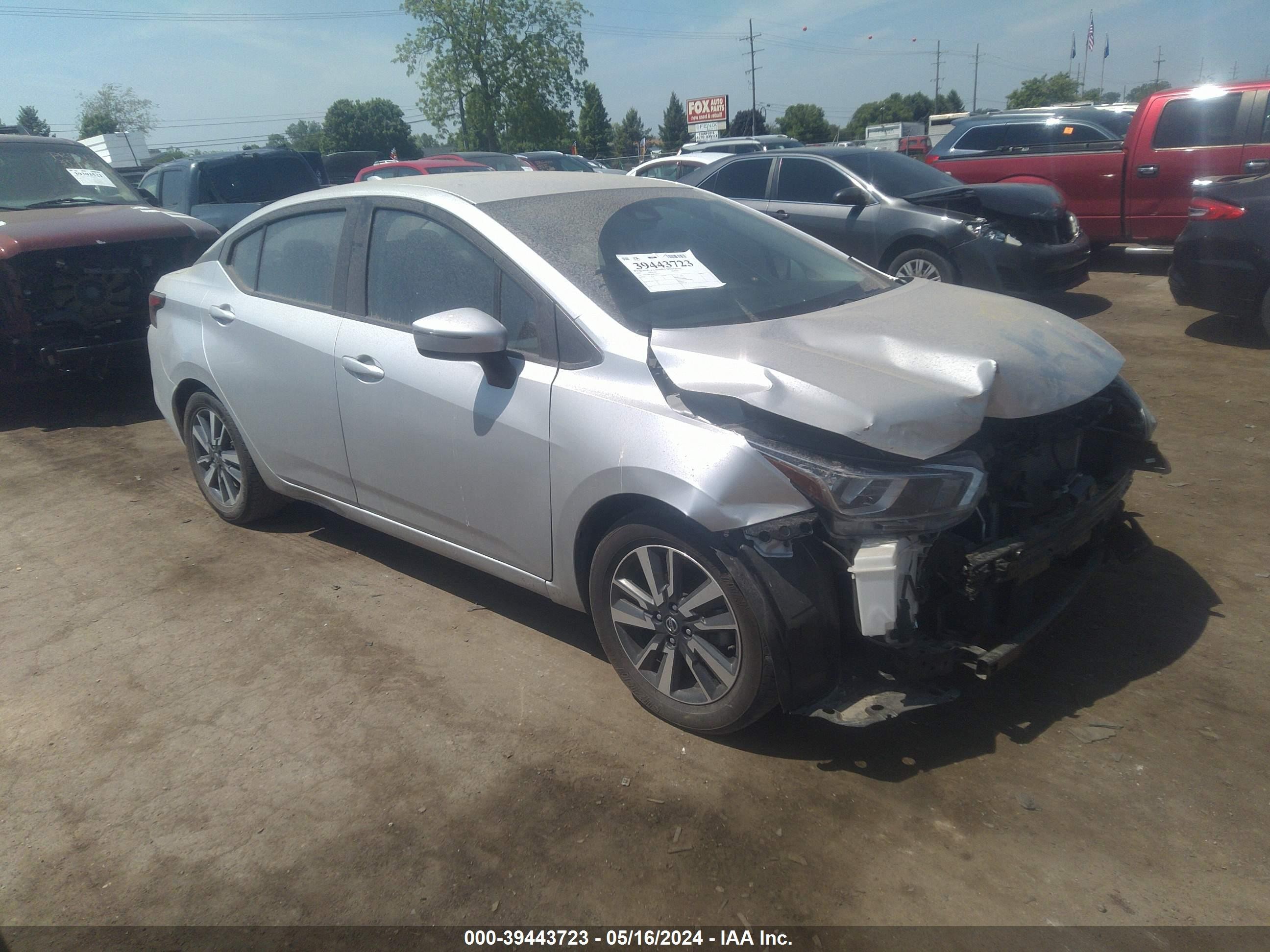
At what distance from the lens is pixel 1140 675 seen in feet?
10.3

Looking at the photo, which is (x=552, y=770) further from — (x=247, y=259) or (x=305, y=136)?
(x=305, y=136)

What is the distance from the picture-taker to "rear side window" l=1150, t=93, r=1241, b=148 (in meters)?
9.24

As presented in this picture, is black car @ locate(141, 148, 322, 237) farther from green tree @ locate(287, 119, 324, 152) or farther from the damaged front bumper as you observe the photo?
green tree @ locate(287, 119, 324, 152)

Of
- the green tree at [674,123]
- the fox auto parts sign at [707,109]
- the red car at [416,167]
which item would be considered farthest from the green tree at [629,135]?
the red car at [416,167]

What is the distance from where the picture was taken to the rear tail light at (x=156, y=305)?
15.9 ft

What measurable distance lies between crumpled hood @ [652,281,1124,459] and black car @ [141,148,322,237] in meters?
9.01

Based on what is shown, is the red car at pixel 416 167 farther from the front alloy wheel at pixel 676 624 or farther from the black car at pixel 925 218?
the front alloy wheel at pixel 676 624

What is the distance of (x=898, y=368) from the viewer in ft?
9.16

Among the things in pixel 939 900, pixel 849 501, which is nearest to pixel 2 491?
pixel 849 501

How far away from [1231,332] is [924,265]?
2.53 m

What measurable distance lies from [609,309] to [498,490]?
766mm

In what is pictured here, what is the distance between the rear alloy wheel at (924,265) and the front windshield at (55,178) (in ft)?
22.6

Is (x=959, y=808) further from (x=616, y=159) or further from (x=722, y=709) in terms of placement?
(x=616, y=159)

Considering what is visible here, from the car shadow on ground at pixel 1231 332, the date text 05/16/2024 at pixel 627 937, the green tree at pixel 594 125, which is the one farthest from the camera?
the green tree at pixel 594 125
